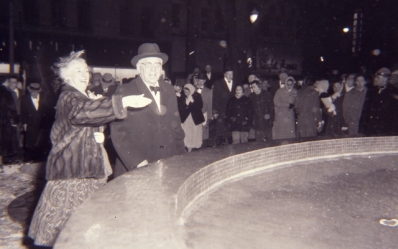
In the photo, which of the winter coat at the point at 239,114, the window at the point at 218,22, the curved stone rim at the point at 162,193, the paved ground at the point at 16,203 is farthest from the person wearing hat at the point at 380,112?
the window at the point at 218,22

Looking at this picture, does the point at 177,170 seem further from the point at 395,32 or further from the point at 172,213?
the point at 395,32

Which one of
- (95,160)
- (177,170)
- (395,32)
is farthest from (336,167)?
(395,32)

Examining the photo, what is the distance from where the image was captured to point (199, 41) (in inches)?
925

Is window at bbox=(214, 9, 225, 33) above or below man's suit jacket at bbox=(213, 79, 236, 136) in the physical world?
above

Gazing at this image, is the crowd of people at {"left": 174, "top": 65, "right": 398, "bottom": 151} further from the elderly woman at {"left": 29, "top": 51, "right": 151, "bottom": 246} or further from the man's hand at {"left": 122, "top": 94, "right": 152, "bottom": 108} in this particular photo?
the man's hand at {"left": 122, "top": 94, "right": 152, "bottom": 108}

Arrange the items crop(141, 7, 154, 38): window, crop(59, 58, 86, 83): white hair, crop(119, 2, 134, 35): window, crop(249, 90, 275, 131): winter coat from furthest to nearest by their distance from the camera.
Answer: crop(141, 7, 154, 38): window
crop(119, 2, 134, 35): window
crop(249, 90, 275, 131): winter coat
crop(59, 58, 86, 83): white hair

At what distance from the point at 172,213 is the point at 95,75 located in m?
8.67

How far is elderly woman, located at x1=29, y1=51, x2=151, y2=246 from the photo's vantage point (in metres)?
2.73

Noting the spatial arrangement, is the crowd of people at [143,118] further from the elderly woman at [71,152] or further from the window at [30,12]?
the window at [30,12]

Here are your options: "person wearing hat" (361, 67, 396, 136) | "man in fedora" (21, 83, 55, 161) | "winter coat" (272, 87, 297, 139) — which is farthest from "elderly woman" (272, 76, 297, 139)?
"man in fedora" (21, 83, 55, 161)

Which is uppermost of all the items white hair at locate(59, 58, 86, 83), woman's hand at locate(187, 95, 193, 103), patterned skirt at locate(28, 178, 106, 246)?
white hair at locate(59, 58, 86, 83)

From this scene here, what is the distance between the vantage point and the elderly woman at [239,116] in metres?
8.34

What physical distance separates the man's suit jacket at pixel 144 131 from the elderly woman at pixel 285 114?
Result: 535 centimetres

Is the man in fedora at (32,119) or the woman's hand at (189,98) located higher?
the woman's hand at (189,98)
